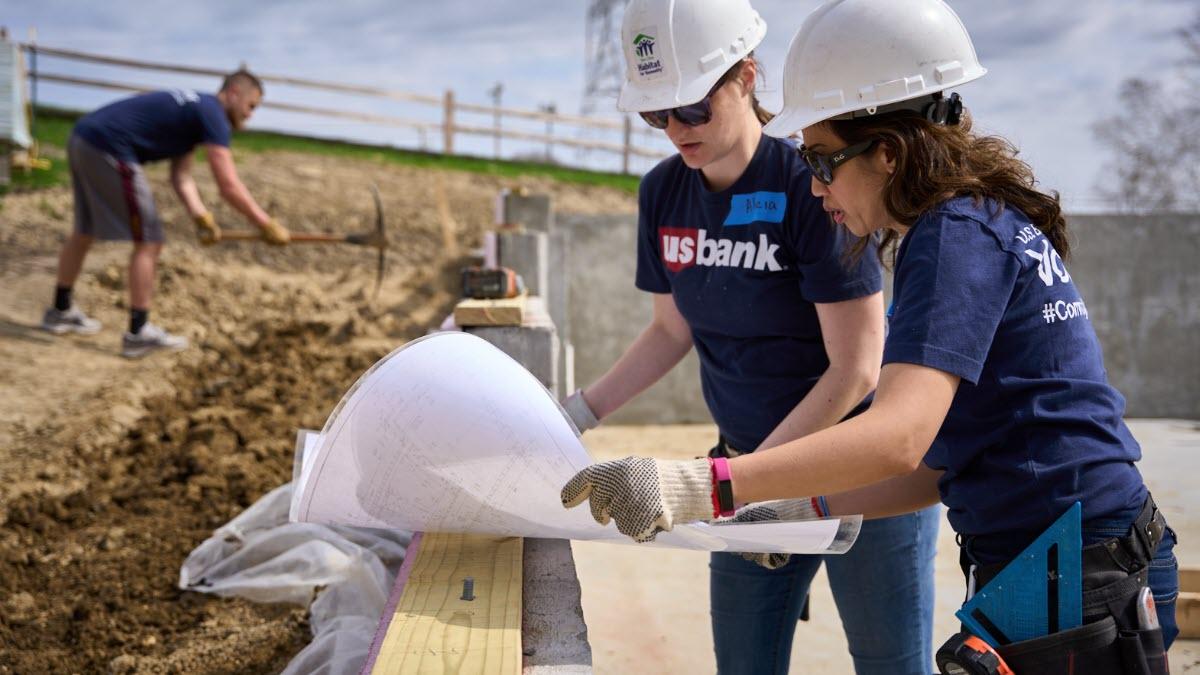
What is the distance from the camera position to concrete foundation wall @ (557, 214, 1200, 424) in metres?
9.62

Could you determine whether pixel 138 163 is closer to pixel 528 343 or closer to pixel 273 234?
pixel 273 234

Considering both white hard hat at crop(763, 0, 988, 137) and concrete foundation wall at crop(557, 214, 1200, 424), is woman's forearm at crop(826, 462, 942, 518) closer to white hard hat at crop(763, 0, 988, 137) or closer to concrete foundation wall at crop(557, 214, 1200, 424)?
white hard hat at crop(763, 0, 988, 137)

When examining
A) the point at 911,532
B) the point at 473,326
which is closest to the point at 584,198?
the point at 473,326

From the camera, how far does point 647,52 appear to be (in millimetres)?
2285

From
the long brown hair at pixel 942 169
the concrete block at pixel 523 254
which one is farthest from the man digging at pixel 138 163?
the long brown hair at pixel 942 169

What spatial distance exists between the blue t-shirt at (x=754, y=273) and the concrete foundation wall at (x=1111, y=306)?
7.13 m

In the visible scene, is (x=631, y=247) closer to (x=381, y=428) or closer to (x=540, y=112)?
(x=381, y=428)

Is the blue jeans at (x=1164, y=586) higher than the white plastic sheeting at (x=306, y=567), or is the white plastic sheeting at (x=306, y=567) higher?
the blue jeans at (x=1164, y=586)

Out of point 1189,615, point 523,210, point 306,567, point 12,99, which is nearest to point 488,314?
point 306,567

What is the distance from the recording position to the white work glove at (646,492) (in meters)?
1.45

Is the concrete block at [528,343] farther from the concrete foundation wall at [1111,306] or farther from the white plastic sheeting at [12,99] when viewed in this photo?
the white plastic sheeting at [12,99]

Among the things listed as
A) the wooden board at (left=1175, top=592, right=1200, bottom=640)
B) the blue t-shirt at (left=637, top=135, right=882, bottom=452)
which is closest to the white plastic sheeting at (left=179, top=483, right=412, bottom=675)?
the blue t-shirt at (left=637, top=135, right=882, bottom=452)

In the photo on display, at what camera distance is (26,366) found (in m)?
7.26

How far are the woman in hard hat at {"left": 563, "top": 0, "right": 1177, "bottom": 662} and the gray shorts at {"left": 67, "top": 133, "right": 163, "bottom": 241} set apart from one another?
23.3 feet
